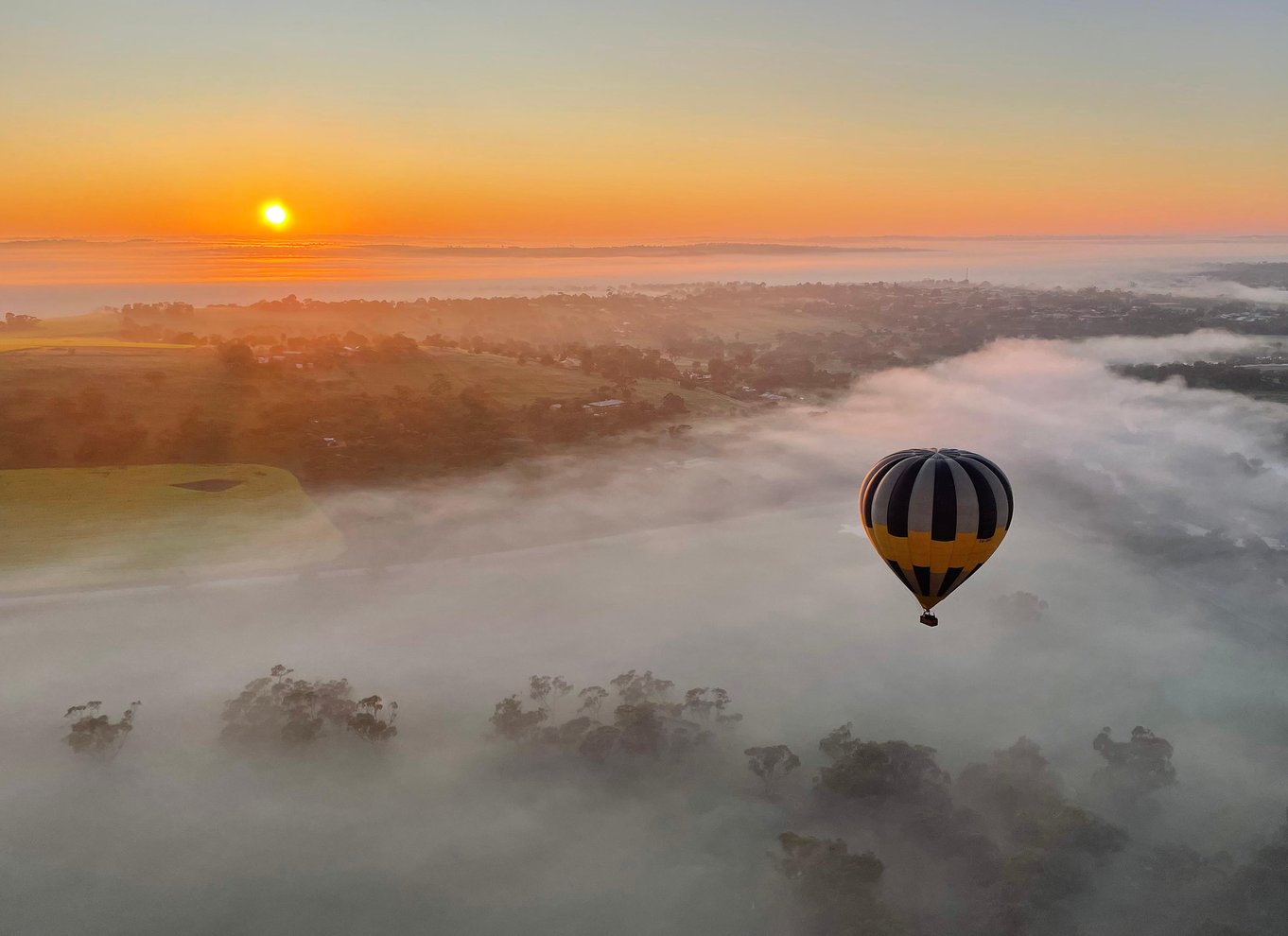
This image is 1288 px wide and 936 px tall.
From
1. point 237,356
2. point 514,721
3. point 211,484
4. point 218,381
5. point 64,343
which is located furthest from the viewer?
point 64,343

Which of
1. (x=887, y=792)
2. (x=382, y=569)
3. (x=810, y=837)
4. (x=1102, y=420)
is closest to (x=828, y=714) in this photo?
(x=887, y=792)

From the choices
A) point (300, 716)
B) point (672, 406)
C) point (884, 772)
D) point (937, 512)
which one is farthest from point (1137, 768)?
point (672, 406)

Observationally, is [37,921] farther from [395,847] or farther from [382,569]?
[382,569]

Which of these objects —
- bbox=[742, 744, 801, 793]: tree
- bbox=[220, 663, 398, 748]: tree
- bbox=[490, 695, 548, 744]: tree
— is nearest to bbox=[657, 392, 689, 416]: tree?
bbox=[490, 695, 548, 744]: tree

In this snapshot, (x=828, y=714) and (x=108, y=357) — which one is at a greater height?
(x=108, y=357)

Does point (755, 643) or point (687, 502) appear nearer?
point (755, 643)

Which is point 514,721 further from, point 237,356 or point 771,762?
point 237,356
